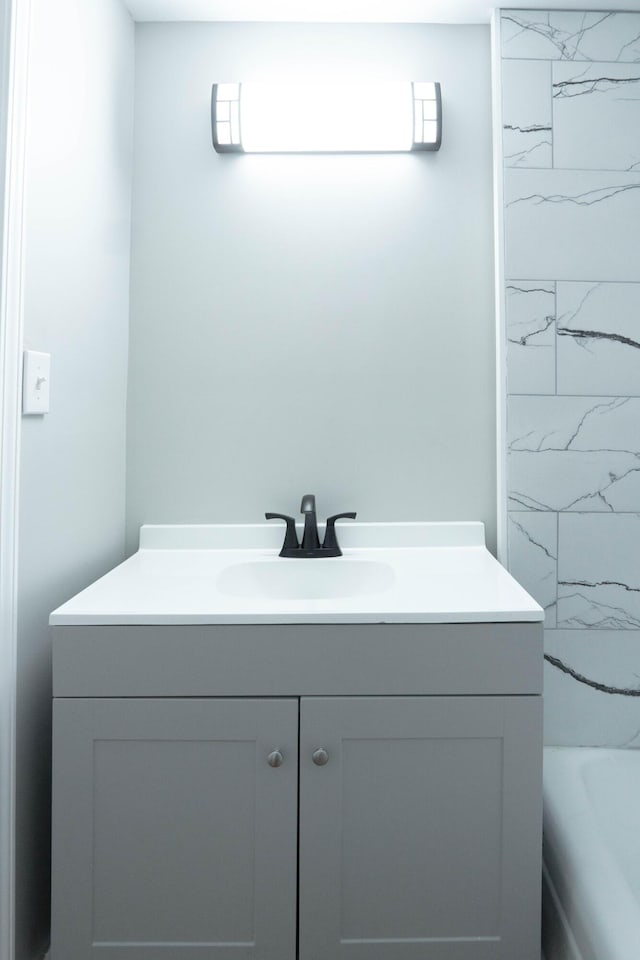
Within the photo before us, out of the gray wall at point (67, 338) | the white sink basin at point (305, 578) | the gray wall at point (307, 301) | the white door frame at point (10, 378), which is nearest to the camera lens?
the white door frame at point (10, 378)

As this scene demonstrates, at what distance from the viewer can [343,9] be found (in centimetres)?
169

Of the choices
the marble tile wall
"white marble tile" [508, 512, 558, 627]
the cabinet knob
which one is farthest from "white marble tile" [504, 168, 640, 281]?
the cabinet knob

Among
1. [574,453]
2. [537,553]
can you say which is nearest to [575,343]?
[574,453]

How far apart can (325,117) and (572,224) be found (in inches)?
25.4

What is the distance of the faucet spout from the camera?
1.62 meters

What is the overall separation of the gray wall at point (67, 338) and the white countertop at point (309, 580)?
0.38 feet

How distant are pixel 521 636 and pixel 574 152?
1.20 metres

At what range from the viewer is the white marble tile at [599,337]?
1.69m

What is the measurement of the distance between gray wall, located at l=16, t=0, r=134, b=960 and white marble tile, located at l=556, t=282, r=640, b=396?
1.07m

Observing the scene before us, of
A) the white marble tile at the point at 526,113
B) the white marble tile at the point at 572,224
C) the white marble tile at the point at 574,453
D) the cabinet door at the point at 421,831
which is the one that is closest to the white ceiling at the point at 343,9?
the white marble tile at the point at 526,113

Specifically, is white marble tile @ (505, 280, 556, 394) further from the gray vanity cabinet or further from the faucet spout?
the gray vanity cabinet

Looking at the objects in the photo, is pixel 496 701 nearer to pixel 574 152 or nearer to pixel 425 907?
pixel 425 907

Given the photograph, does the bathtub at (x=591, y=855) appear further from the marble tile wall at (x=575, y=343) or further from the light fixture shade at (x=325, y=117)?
the light fixture shade at (x=325, y=117)

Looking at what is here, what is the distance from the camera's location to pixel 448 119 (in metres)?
1.76
